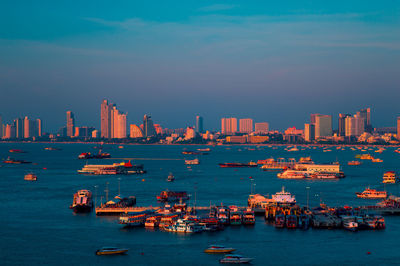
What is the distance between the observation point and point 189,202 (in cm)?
2973

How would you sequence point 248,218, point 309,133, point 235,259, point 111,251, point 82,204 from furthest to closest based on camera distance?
point 309,133, point 82,204, point 248,218, point 111,251, point 235,259

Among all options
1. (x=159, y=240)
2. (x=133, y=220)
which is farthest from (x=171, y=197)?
(x=159, y=240)

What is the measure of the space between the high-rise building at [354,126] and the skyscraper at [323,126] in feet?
24.2

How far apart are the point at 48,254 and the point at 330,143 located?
14826 cm

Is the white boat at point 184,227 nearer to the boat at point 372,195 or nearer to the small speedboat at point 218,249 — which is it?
the small speedboat at point 218,249

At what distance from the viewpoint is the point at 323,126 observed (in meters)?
182

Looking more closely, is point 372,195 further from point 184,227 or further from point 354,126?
point 354,126

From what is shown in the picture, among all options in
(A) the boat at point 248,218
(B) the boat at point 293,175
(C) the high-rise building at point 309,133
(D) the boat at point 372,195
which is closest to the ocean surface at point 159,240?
(A) the boat at point 248,218

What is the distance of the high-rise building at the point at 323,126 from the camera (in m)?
181

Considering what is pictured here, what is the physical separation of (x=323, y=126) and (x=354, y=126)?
37.2 feet

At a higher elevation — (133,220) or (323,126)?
(323,126)

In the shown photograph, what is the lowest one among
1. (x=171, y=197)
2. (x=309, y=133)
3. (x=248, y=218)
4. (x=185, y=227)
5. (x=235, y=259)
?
(x=235, y=259)

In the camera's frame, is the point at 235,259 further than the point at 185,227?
No

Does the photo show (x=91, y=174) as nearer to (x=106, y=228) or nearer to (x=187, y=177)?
(x=187, y=177)
